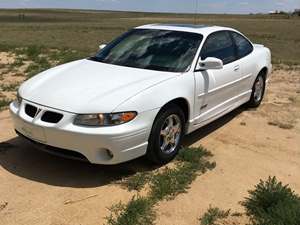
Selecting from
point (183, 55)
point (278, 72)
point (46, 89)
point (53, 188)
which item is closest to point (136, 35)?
point (183, 55)

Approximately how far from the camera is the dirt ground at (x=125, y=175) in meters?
3.79

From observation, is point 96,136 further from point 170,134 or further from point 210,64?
point 210,64

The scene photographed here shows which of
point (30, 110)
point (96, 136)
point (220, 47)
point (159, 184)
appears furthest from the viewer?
point (220, 47)

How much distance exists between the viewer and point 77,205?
390 centimetres

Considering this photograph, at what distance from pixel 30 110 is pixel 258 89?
13.2 ft

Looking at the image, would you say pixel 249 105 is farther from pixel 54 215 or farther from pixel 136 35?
pixel 54 215

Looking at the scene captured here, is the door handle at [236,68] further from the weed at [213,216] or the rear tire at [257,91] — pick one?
the weed at [213,216]

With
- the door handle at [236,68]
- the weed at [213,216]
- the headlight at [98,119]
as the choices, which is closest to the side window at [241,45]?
the door handle at [236,68]

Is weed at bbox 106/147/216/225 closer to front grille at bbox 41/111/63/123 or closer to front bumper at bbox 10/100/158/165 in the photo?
front bumper at bbox 10/100/158/165

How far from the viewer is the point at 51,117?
4273 millimetres

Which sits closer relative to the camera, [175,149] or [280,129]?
[175,149]

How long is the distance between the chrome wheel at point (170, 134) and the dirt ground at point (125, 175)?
30 centimetres

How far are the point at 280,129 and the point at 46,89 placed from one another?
11.2 ft

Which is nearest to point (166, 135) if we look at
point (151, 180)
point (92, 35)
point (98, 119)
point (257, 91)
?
point (151, 180)
